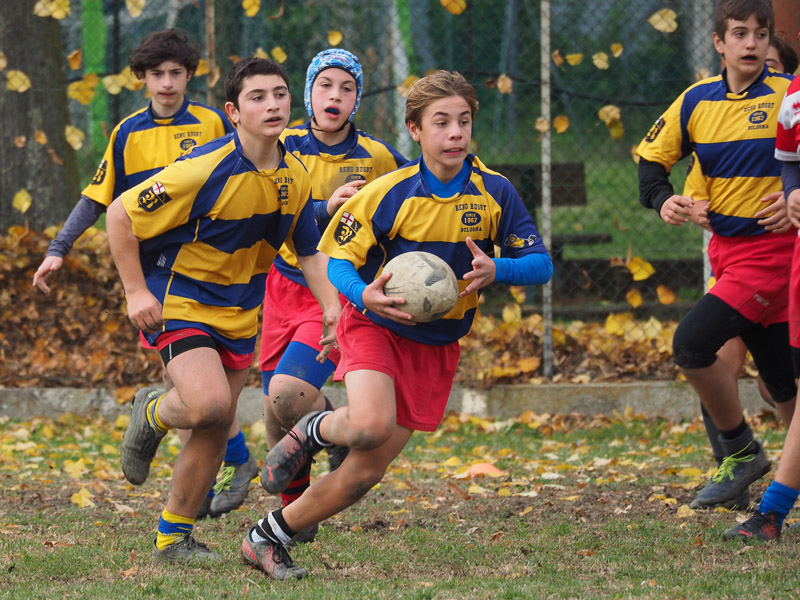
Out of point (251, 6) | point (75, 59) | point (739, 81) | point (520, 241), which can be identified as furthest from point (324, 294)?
point (75, 59)

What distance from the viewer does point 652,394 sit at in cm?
784

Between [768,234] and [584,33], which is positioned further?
[584,33]

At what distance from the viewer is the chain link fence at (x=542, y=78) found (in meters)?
8.39

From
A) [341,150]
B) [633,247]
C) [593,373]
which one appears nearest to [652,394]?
[593,373]

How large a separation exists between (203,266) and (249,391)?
391 cm

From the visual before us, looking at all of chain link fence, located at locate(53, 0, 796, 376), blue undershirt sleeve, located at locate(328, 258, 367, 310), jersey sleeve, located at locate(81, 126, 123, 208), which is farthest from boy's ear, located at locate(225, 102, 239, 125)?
chain link fence, located at locate(53, 0, 796, 376)

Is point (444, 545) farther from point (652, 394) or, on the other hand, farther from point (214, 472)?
point (652, 394)

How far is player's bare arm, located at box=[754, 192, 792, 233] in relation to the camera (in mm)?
4781

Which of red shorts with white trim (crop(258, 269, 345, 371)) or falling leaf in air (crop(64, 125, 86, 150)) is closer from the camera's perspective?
red shorts with white trim (crop(258, 269, 345, 371))

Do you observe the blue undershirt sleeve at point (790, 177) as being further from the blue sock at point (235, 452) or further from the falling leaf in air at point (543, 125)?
the falling leaf in air at point (543, 125)

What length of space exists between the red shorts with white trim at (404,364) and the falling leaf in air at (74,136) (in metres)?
5.16

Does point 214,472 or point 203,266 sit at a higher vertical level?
point 203,266

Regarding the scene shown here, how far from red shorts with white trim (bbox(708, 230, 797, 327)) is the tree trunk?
596cm

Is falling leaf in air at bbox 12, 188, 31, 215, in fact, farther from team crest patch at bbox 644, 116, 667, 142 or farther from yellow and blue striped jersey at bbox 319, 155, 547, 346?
team crest patch at bbox 644, 116, 667, 142
